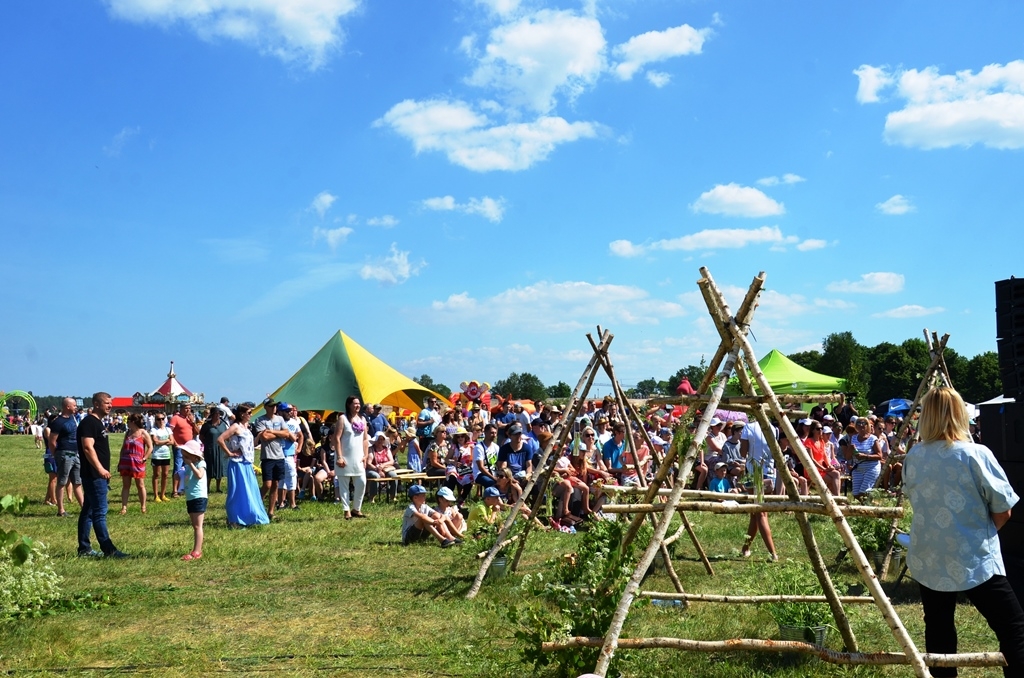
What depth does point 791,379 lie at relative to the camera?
25516 mm

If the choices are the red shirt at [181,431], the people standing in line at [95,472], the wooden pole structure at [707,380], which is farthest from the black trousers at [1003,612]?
the red shirt at [181,431]

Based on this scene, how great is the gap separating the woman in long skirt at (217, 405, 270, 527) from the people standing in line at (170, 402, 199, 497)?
3.25 feet

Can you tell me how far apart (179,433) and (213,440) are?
1697mm

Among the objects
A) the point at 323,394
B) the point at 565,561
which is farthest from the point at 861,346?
the point at 565,561

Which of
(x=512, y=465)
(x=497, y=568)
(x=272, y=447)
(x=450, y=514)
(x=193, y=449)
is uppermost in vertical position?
(x=193, y=449)

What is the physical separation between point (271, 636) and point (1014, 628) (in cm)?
471

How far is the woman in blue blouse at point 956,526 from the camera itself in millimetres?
3857

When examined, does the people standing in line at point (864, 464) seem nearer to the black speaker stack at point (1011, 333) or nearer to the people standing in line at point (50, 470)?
the black speaker stack at point (1011, 333)


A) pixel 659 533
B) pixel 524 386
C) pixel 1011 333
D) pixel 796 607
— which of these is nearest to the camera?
pixel 659 533

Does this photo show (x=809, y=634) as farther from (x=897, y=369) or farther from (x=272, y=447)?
(x=897, y=369)

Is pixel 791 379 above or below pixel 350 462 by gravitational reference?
above

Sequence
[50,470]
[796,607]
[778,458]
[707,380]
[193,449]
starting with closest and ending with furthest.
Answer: [778,458]
[796,607]
[707,380]
[193,449]
[50,470]

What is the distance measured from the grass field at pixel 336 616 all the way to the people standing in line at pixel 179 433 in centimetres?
248

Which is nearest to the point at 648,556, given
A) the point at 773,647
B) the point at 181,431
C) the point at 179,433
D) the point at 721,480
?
the point at 773,647
